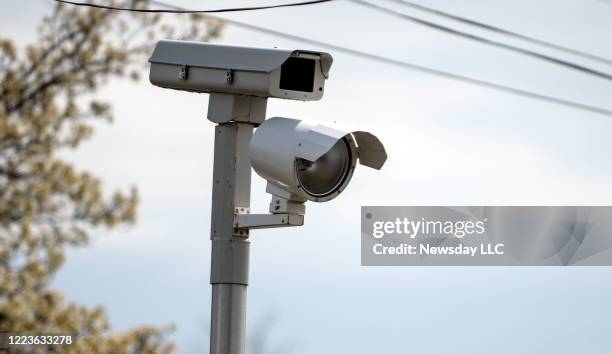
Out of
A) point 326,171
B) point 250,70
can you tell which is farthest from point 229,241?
point 250,70

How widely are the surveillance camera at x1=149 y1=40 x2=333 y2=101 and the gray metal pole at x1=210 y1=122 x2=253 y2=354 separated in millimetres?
212

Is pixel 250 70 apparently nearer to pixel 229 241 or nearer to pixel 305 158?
pixel 305 158

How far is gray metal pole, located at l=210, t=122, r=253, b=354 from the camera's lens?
4992 mm

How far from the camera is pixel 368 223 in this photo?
7484 mm

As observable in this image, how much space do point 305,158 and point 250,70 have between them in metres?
0.57

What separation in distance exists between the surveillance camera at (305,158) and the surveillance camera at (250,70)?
22 cm

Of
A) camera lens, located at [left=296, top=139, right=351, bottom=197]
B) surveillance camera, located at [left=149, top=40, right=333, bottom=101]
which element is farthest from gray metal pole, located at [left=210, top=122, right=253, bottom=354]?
camera lens, located at [left=296, top=139, right=351, bottom=197]

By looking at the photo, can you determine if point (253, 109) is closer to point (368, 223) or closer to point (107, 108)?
point (368, 223)

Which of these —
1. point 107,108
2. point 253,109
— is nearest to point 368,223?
point 253,109

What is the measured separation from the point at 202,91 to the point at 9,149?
6126mm

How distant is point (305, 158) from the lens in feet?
15.3

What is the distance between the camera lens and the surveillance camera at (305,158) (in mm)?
4707

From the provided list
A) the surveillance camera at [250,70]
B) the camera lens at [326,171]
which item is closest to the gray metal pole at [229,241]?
the surveillance camera at [250,70]

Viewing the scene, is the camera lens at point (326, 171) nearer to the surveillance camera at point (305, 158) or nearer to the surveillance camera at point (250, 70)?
the surveillance camera at point (305, 158)
